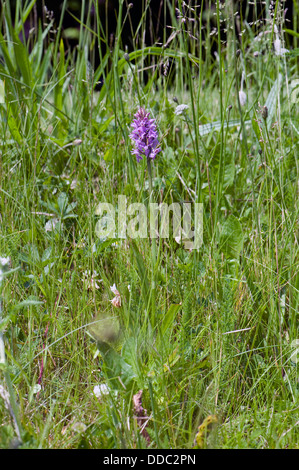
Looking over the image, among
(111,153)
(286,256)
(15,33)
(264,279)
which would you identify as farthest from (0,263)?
(15,33)

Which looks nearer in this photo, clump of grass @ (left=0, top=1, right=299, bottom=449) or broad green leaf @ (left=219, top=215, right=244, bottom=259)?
clump of grass @ (left=0, top=1, right=299, bottom=449)

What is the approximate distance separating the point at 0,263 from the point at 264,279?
1.86ft

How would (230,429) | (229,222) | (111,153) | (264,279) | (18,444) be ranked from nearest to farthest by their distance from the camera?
(18,444) < (230,429) < (264,279) < (229,222) < (111,153)

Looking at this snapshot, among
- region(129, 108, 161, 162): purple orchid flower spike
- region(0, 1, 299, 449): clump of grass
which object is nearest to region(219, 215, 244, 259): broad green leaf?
region(0, 1, 299, 449): clump of grass

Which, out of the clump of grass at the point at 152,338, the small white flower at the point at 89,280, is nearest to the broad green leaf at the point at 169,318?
the clump of grass at the point at 152,338

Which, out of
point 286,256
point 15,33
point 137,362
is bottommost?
point 137,362

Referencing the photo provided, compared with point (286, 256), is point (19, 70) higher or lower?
higher

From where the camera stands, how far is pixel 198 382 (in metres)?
0.81
